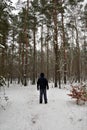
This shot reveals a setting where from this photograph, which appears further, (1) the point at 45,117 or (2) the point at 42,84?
(2) the point at 42,84

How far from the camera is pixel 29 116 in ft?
36.1

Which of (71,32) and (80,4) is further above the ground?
(80,4)

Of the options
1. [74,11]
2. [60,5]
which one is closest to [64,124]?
[60,5]

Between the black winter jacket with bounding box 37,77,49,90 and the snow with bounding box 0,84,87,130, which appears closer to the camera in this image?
the snow with bounding box 0,84,87,130

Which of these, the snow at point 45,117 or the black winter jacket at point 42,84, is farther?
the black winter jacket at point 42,84

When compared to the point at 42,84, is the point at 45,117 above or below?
below

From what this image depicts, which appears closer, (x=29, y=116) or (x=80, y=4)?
(x=29, y=116)

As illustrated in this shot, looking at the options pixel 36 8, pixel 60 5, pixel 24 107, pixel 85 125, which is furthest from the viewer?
pixel 36 8

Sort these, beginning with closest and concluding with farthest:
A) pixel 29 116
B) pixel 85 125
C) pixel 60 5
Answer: pixel 85 125 → pixel 29 116 → pixel 60 5

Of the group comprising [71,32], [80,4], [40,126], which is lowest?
[40,126]

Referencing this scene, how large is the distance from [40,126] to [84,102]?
4065 mm

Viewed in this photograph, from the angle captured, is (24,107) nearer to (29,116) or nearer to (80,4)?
(29,116)

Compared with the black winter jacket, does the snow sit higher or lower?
lower

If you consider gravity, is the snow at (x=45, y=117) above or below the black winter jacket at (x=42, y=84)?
below
